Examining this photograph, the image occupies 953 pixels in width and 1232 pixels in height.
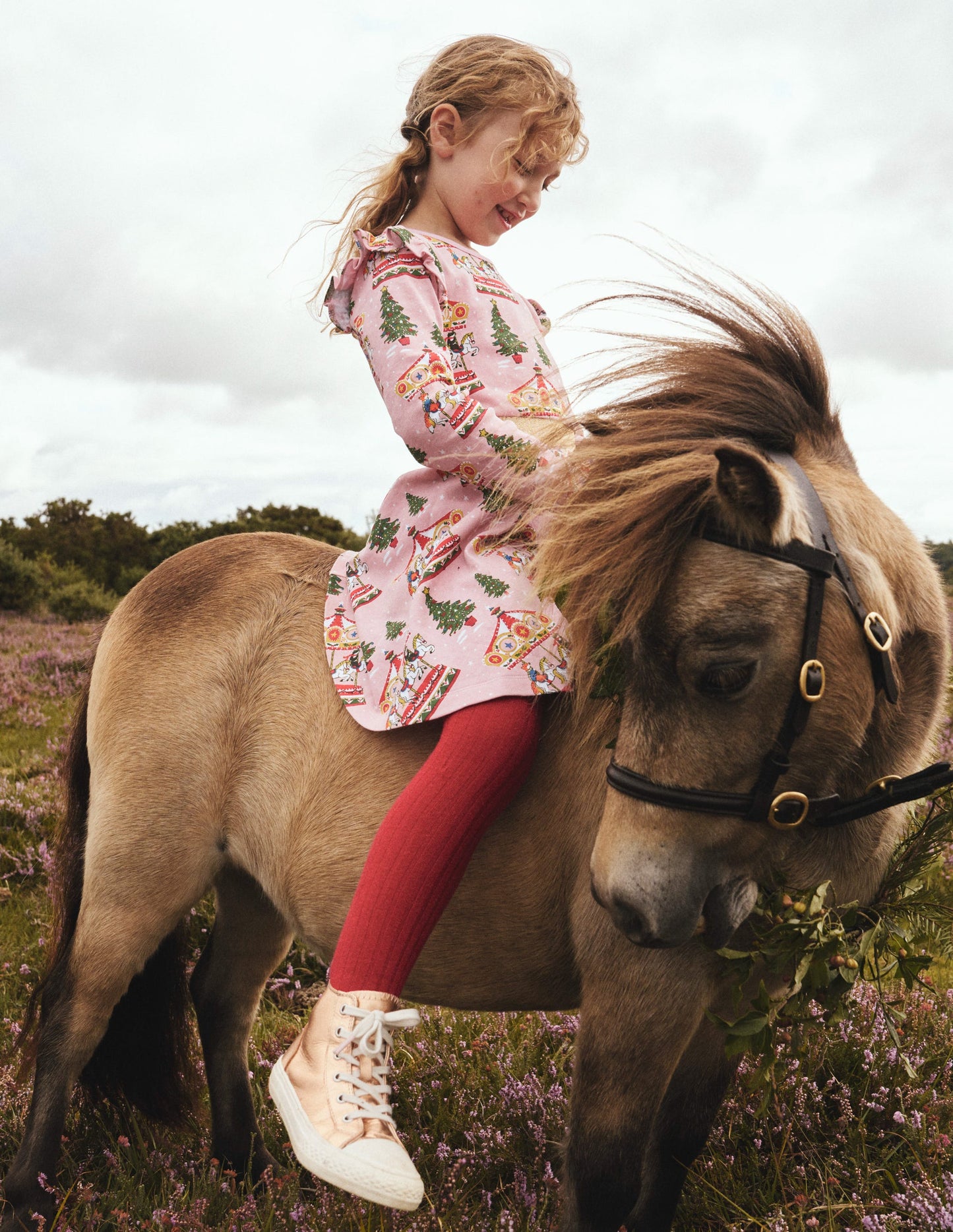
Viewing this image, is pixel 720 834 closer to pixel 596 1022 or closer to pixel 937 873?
pixel 596 1022

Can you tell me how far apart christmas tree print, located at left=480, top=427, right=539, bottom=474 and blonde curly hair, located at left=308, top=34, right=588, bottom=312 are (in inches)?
33.8

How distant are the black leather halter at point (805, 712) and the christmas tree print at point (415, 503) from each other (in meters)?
0.92

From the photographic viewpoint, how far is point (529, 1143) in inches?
103

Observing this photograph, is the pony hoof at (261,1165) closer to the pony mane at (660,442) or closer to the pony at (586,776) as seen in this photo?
the pony at (586,776)

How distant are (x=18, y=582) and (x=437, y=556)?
543 inches

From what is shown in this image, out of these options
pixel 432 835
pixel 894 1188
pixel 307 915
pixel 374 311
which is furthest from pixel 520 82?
pixel 894 1188

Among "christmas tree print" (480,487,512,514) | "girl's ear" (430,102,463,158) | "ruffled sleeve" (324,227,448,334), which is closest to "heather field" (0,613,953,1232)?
"christmas tree print" (480,487,512,514)

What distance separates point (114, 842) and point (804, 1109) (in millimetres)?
2157

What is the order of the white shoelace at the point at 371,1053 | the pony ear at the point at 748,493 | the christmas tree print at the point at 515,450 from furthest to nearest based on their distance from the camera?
the christmas tree print at the point at 515,450, the white shoelace at the point at 371,1053, the pony ear at the point at 748,493

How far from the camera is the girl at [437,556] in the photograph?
1808mm

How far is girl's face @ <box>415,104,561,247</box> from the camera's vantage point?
246cm

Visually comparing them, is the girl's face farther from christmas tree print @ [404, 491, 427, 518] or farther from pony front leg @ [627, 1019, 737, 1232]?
pony front leg @ [627, 1019, 737, 1232]

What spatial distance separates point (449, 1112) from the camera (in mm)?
2746

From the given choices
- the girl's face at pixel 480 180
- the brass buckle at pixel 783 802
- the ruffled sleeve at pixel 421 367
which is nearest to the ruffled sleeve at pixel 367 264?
the ruffled sleeve at pixel 421 367
